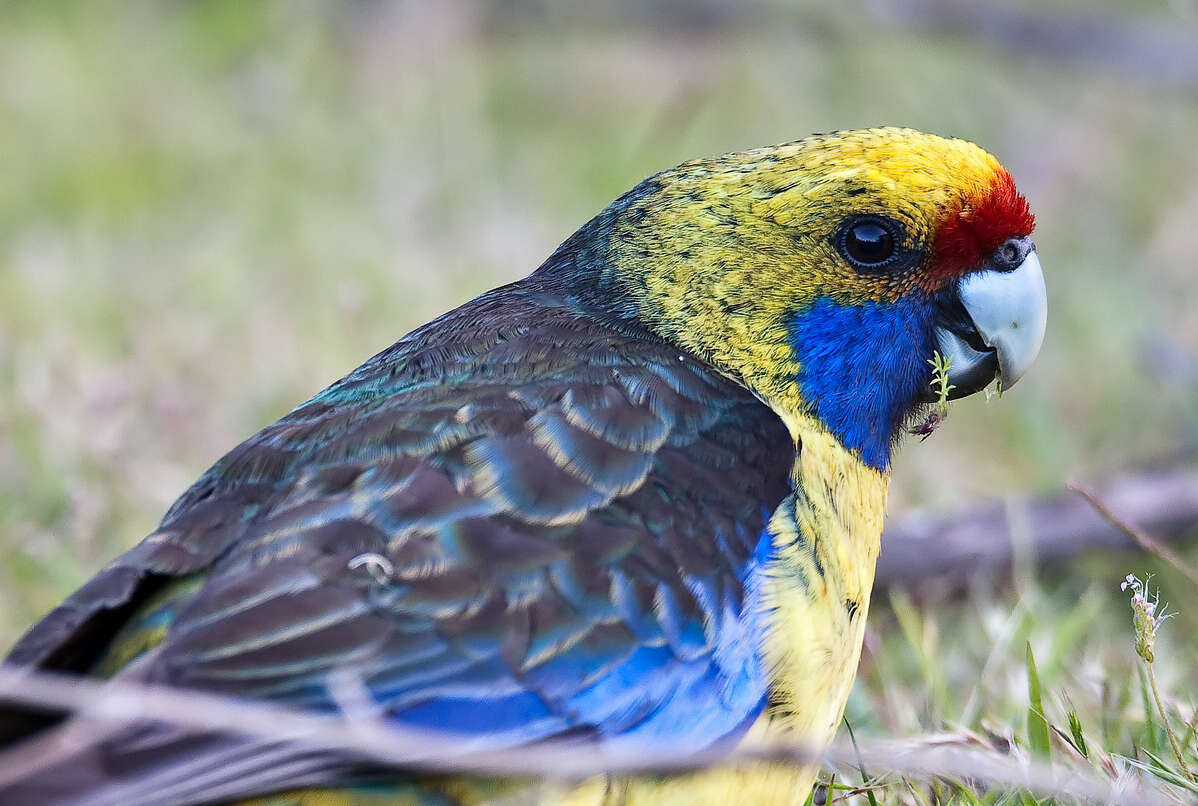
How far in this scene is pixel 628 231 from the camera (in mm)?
2814

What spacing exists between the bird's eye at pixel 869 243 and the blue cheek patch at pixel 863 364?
0.08 m

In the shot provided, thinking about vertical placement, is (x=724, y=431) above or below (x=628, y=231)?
below

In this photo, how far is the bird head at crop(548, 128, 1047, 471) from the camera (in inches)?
102

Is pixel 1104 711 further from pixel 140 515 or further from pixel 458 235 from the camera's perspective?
pixel 458 235

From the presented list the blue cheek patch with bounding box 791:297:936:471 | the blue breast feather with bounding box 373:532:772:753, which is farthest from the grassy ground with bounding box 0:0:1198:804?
the blue cheek patch with bounding box 791:297:936:471

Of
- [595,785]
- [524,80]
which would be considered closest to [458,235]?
[524,80]

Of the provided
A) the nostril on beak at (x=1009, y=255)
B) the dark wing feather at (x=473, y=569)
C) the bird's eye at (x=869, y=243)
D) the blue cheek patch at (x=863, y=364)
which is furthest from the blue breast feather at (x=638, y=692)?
the nostril on beak at (x=1009, y=255)

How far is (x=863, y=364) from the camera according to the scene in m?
2.59

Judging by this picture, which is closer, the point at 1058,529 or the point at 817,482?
the point at 817,482

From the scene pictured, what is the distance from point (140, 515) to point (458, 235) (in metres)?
2.34

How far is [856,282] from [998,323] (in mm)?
277

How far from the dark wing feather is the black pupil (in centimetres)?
39

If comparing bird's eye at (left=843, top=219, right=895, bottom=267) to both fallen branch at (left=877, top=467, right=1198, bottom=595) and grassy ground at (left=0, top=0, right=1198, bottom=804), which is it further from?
fallen branch at (left=877, top=467, right=1198, bottom=595)

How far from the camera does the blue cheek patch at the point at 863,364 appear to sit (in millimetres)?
2576
